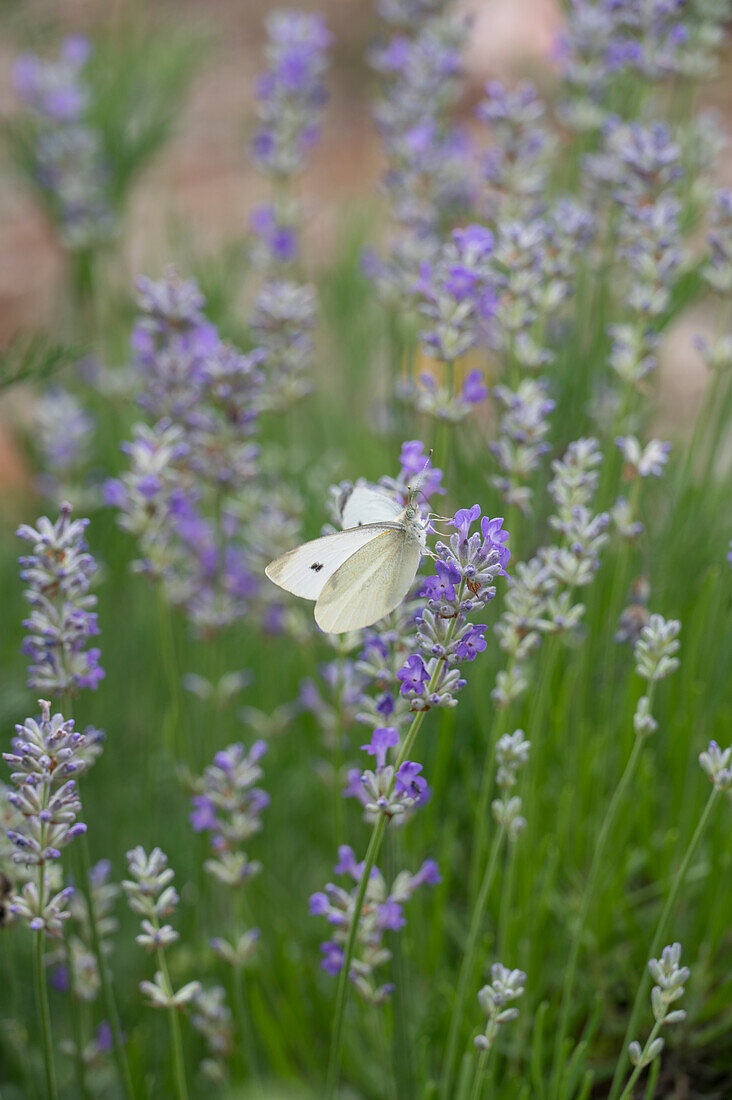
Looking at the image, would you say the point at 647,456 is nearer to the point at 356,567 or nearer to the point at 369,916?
the point at 356,567

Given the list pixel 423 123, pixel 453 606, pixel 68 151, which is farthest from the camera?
pixel 68 151

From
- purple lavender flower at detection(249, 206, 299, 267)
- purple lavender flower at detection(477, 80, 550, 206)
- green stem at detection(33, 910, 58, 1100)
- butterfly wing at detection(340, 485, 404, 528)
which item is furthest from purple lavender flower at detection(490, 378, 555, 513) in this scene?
purple lavender flower at detection(249, 206, 299, 267)

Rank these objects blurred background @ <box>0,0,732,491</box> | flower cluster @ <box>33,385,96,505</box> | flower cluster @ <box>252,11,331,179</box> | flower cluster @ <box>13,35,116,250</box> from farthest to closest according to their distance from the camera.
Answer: blurred background @ <box>0,0,732,491</box> < flower cluster @ <box>13,35,116,250</box> < flower cluster @ <box>33,385,96,505</box> < flower cluster @ <box>252,11,331,179</box>

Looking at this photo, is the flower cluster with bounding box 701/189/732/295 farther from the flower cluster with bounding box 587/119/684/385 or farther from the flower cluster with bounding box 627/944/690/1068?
the flower cluster with bounding box 627/944/690/1068

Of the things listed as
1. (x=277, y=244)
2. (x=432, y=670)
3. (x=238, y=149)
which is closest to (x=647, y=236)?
(x=432, y=670)

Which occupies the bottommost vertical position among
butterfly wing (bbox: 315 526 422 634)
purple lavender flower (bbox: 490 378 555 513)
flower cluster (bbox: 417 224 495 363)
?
butterfly wing (bbox: 315 526 422 634)

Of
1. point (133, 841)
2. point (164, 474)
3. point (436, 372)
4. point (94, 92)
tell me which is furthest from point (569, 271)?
point (436, 372)

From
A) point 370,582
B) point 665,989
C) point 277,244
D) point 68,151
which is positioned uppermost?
point 68,151
